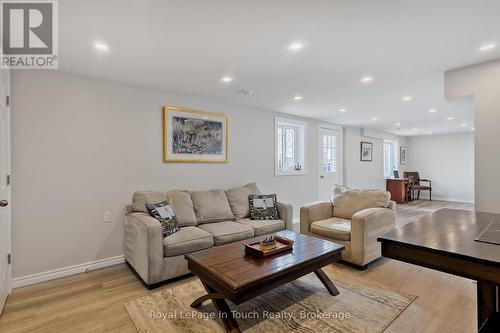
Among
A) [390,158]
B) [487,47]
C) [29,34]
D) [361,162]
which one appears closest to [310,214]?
[487,47]

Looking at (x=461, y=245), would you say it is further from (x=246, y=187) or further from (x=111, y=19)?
(x=246, y=187)

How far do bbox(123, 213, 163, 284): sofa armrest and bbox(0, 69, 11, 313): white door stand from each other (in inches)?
40.8

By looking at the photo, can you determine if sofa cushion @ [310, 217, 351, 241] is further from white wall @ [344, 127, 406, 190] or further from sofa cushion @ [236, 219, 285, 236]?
white wall @ [344, 127, 406, 190]

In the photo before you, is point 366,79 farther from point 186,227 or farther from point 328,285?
point 186,227

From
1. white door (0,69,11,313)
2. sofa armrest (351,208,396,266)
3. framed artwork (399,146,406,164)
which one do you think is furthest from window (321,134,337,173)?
white door (0,69,11,313)

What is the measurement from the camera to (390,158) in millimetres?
8805

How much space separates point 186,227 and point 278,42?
2.24 meters

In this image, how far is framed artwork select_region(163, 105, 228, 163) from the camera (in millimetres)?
3506

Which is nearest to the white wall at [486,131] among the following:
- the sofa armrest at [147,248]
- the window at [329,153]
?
the sofa armrest at [147,248]

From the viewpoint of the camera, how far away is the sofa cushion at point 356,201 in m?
3.32

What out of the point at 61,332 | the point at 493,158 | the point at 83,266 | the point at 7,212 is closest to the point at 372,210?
the point at 493,158

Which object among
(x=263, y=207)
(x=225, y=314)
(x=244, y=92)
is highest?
(x=244, y=92)

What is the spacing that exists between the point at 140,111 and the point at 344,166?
509 cm

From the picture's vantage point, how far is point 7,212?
7.72 ft
